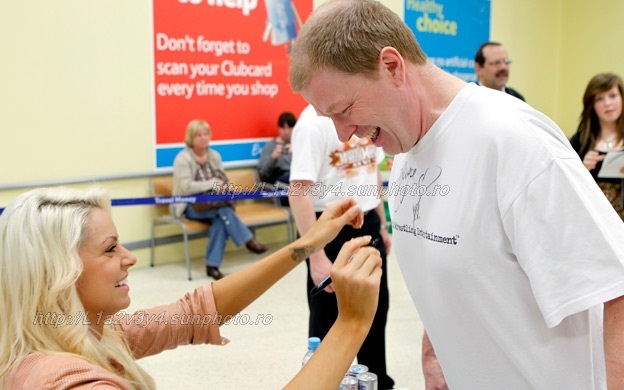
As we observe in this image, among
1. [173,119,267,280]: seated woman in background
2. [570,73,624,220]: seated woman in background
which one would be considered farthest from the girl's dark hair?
[570,73,624,220]: seated woman in background

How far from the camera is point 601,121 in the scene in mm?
4211

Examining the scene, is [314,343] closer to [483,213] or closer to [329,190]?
[483,213]

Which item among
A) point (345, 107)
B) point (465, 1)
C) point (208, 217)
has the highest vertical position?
point (465, 1)

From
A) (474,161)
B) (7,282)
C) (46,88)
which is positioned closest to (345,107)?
(474,161)

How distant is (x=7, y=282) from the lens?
4.75ft

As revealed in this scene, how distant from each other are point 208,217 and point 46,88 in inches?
67.3

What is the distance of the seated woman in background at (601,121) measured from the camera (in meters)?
4.11

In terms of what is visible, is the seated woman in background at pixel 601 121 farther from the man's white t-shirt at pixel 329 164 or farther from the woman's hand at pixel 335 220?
the woman's hand at pixel 335 220

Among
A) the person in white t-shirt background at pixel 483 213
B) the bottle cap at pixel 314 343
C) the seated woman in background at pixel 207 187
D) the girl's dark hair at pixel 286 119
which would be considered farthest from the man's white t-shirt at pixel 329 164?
the girl's dark hair at pixel 286 119

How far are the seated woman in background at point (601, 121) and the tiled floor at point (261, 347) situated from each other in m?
1.62

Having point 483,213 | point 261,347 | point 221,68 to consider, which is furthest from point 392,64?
point 221,68

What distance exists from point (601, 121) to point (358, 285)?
350cm

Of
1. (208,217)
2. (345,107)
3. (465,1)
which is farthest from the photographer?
(465,1)

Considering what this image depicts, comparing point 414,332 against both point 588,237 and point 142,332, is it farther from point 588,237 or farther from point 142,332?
point 588,237
